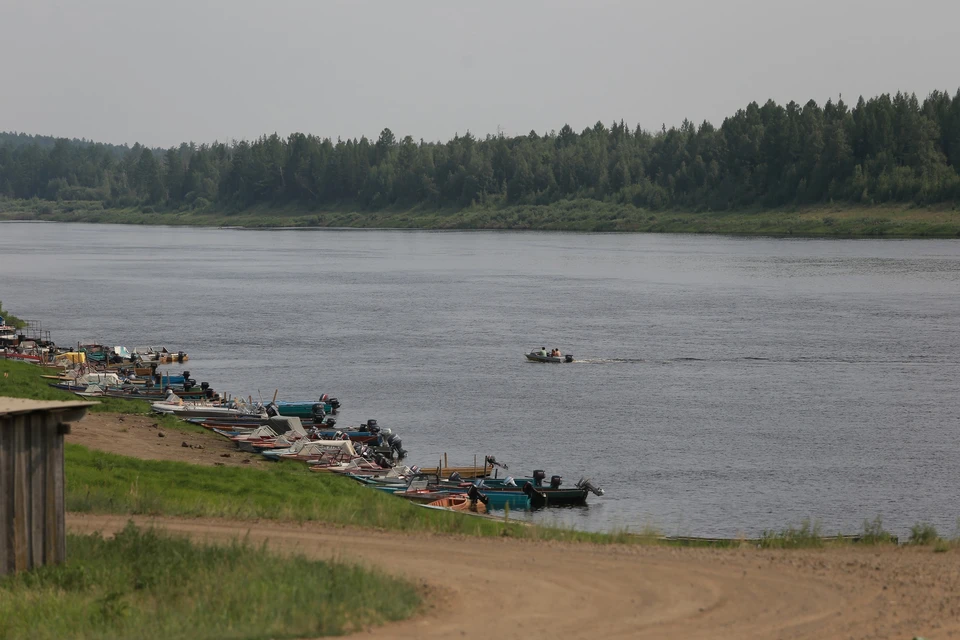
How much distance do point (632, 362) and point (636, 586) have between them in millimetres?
59607

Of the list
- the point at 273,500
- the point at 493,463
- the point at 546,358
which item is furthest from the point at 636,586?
the point at 546,358

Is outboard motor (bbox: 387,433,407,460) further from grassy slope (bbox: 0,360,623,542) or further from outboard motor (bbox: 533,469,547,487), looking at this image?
outboard motor (bbox: 533,469,547,487)

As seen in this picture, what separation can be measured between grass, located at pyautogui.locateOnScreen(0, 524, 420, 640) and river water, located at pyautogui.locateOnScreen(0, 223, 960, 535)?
2078 centimetres

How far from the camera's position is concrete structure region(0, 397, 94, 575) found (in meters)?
20.9

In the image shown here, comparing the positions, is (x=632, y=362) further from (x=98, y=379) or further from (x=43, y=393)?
(x=43, y=393)

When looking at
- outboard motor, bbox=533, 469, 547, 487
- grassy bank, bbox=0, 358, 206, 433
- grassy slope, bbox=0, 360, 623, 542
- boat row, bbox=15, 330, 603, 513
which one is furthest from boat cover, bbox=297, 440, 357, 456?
outboard motor, bbox=533, 469, 547, 487

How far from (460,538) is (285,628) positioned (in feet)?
26.7

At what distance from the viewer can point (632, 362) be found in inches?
3145

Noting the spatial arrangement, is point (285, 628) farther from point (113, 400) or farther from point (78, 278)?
point (78, 278)

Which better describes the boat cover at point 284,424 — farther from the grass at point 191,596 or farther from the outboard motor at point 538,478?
the grass at point 191,596

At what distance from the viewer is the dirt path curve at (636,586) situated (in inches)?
719

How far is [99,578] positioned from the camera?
2109 cm

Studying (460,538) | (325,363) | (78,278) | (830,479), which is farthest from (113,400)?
(78,278)

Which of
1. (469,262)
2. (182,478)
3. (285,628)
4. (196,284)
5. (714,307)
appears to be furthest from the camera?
(469,262)
